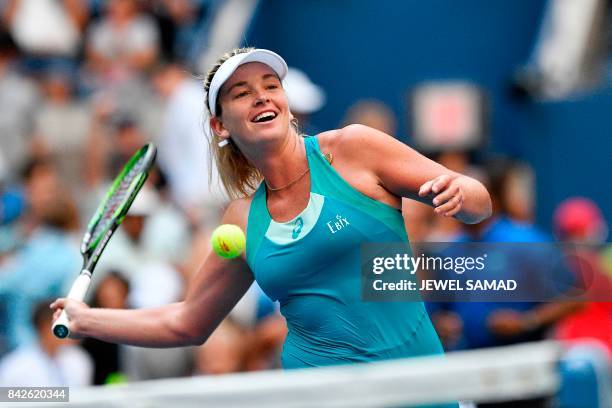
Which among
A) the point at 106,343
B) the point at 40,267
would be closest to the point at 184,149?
the point at 40,267

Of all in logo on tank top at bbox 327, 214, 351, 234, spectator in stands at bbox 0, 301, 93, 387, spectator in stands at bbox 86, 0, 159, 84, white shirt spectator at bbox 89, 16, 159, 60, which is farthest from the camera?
white shirt spectator at bbox 89, 16, 159, 60

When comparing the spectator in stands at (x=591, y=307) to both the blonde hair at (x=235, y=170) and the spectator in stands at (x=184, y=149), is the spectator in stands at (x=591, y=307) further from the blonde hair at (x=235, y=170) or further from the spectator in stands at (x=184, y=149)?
the blonde hair at (x=235, y=170)

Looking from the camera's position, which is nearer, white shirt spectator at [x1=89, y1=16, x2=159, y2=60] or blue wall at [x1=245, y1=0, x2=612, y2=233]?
white shirt spectator at [x1=89, y1=16, x2=159, y2=60]

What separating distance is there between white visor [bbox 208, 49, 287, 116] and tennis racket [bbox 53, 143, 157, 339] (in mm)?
790

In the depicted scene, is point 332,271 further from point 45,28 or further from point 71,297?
point 45,28

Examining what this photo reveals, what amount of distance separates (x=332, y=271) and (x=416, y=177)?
0.40 m

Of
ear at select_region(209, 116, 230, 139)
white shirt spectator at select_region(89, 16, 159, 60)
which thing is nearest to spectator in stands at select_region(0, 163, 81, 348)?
white shirt spectator at select_region(89, 16, 159, 60)

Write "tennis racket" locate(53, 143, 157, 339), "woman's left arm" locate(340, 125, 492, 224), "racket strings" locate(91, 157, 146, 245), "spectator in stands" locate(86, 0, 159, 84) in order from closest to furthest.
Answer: "woman's left arm" locate(340, 125, 492, 224), "tennis racket" locate(53, 143, 157, 339), "racket strings" locate(91, 157, 146, 245), "spectator in stands" locate(86, 0, 159, 84)

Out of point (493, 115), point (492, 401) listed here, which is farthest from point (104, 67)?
point (492, 401)

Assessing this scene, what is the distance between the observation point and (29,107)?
378 inches

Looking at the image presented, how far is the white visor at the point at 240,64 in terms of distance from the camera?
3992 millimetres

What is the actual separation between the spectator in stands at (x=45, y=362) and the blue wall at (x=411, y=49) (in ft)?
15.6

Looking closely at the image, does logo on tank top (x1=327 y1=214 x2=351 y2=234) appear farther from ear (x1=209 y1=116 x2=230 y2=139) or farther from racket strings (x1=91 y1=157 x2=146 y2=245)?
racket strings (x1=91 y1=157 x2=146 y2=245)

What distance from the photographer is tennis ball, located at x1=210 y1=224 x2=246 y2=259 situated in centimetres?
406
